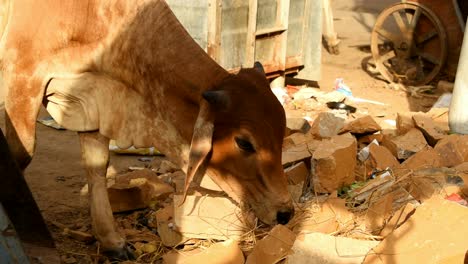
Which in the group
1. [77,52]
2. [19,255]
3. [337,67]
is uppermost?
[77,52]

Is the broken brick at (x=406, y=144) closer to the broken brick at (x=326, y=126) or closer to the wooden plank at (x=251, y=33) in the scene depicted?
the broken brick at (x=326, y=126)

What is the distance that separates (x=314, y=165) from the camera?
4.50m

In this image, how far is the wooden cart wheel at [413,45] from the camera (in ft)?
29.7

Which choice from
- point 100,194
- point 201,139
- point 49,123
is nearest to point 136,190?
point 100,194

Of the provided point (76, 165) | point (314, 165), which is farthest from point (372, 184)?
point (76, 165)

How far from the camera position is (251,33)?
26.2ft

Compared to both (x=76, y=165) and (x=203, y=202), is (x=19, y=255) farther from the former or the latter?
(x=76, y=165)

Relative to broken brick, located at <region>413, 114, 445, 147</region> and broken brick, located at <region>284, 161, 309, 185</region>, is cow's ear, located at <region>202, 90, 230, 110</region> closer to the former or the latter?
broken brick, located at <region>284, 161, 309, 185</region>

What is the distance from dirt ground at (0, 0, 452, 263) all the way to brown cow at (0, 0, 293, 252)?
917mm

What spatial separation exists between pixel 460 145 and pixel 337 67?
5642mm

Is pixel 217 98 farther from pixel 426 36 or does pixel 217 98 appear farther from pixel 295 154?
pixel 426 36

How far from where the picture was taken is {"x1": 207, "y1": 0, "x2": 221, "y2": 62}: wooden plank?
24.6 feet

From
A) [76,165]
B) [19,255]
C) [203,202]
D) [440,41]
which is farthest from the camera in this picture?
[440,41]

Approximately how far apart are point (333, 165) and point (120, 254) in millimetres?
1515
